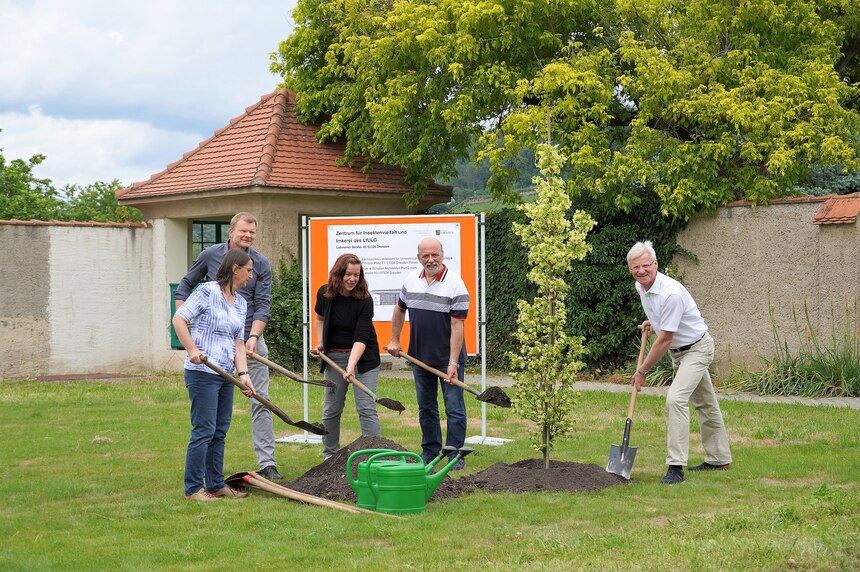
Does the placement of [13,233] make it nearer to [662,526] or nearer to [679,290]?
[679,290]

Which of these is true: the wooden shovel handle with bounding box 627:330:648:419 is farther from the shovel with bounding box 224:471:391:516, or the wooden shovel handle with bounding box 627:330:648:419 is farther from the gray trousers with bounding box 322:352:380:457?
the shovel with bounding box 224:471:391:516

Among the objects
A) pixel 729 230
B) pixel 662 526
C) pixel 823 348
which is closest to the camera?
pixel 662 526

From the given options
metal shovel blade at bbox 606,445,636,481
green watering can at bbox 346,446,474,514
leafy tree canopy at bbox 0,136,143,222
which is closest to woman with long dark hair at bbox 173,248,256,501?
green watering can at bbox 346,446,474,514

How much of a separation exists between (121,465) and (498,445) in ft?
12.1

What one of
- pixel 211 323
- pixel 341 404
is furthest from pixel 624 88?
pixel 211 323

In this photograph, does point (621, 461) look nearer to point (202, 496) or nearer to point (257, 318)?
point (257, 318)

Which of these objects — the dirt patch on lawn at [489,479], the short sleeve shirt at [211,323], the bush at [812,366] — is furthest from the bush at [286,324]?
the short sleeve shirt at [211,323]

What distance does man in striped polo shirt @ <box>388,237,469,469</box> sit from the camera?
8.97 metres

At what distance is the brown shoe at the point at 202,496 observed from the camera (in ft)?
25.6

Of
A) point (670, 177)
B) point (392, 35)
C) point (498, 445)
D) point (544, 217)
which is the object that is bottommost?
point (498, 445)

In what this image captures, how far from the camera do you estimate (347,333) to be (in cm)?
909

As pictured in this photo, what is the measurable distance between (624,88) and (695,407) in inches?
381

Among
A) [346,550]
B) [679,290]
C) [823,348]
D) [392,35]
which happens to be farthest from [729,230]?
[346,550]

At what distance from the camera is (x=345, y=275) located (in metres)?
8.93
